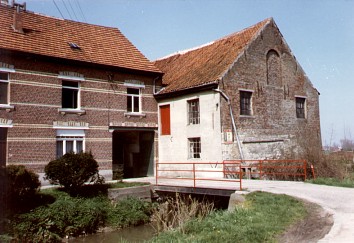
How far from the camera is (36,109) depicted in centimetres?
1623

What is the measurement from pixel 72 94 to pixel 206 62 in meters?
8.15

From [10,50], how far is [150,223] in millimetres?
10126

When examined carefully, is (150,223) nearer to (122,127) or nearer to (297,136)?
(122,127)

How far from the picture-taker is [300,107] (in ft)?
72.9

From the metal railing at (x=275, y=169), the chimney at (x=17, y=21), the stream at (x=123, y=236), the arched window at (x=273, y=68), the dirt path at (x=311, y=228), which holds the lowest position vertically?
the stream at (x=123, y=236)

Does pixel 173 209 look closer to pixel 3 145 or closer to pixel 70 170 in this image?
pixel 70 170

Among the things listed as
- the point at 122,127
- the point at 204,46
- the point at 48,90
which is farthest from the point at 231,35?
the point at 48,90

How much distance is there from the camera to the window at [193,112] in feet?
62.4

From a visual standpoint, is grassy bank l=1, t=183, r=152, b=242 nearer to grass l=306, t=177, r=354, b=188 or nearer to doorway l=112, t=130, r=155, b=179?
doorway l=112, t=130, r=155, b=179

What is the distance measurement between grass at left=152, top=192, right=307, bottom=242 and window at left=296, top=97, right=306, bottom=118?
1312cm

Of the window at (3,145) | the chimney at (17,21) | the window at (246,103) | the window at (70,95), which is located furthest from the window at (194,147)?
the chimney at (17,21)

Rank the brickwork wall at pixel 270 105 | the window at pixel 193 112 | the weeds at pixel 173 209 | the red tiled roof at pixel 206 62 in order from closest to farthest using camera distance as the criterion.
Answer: the weeds at pixel 173 209 < the brickwork wall at pixel 270 105 < the red tiled roof at pixel 206 62 < the window at pixel 193 112

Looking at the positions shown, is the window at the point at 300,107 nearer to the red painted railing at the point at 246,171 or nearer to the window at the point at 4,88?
the red painted railing at the point at 246,171

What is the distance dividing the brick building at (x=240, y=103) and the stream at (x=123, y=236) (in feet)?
20.2
